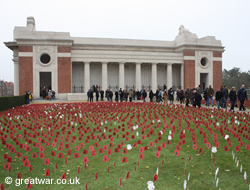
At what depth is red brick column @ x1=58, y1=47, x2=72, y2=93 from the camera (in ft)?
107

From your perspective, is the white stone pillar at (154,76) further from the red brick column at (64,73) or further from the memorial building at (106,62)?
the red brick column at (64,73)

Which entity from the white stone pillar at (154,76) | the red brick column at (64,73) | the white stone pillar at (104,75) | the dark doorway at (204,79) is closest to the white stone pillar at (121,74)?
the white stone pillar at (104,75)

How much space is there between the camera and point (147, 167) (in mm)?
5410

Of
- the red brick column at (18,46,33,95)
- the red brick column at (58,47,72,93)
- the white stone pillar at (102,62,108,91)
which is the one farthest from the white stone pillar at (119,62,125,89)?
the red brick column at (18,46,33,95)

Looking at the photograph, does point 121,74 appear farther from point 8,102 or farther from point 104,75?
point 8,102

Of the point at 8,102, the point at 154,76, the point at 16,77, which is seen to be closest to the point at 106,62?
the point at 154,76

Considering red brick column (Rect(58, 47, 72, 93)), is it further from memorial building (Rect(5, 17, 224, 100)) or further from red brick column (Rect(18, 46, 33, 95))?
red brick column (Rect(18, 46, 33, 95))

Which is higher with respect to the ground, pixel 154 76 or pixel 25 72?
pixel 25 72

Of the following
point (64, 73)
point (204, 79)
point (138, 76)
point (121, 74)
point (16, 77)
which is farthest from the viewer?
point (204, 79)

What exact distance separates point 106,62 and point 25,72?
35.7ft

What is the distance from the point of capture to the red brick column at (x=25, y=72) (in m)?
31.7

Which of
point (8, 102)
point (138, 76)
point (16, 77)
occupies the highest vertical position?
point (138, 76)

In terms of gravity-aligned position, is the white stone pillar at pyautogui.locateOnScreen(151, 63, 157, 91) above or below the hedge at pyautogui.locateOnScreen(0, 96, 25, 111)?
above

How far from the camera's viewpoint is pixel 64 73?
107 feet
